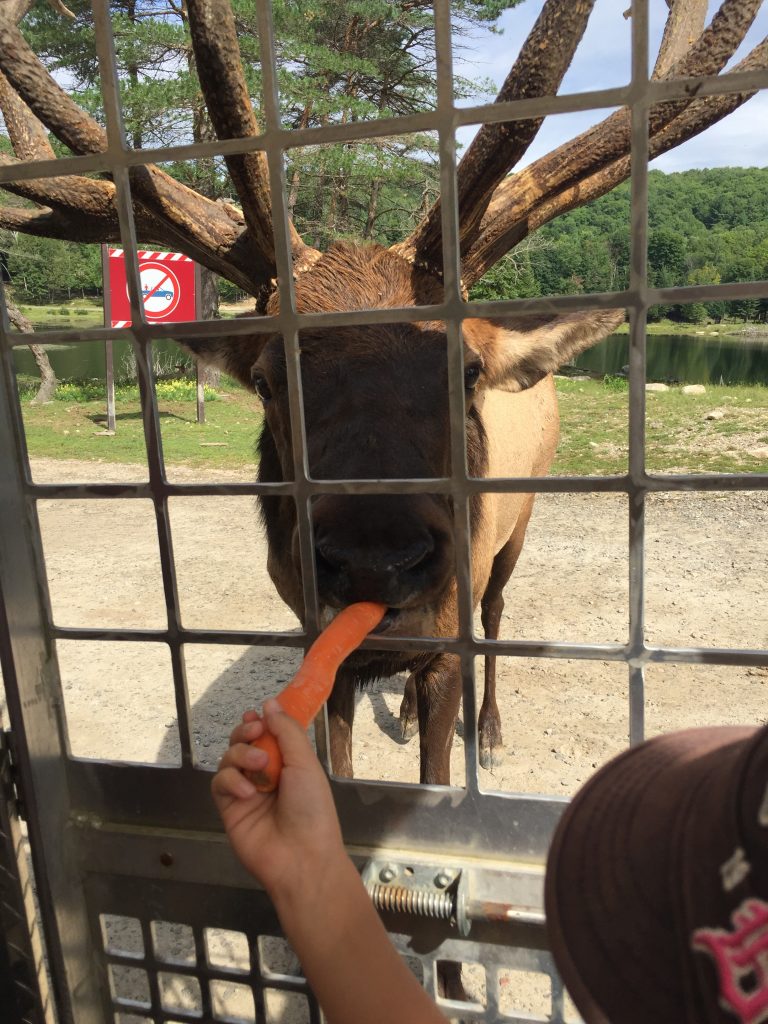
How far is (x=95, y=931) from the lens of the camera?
6.17ft

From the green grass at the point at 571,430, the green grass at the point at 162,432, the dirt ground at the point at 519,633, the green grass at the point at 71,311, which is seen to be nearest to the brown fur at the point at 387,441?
the dirt ground at the point at 519,633

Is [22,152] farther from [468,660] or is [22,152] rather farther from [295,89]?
[295,89]

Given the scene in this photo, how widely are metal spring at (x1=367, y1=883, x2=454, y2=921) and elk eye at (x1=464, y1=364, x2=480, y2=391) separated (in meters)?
1.74

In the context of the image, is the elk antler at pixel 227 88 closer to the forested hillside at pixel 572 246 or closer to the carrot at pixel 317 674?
the carrot at pixel 317 674

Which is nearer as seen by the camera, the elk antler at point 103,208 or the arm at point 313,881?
the arm at point 313,881

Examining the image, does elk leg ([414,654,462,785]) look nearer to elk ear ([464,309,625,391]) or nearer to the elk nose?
elk ear ([464,309,625,391])

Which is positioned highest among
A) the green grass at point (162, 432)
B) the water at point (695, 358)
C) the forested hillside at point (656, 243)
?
the forested hillside at point (656, 243)

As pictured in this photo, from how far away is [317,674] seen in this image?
4.63ft

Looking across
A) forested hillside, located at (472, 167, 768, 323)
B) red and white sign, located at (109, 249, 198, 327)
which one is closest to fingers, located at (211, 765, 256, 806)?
red and white sign, located at (109, 249, 198, 327)

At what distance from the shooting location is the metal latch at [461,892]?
152 centimetres

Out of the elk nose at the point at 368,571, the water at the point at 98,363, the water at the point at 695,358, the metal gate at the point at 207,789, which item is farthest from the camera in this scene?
the water at the point at 695,358

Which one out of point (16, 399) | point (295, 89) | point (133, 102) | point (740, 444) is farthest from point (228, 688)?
point (133, 102)

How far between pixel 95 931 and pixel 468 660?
1195 millimetres

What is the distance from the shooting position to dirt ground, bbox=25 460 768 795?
14.0 ft
